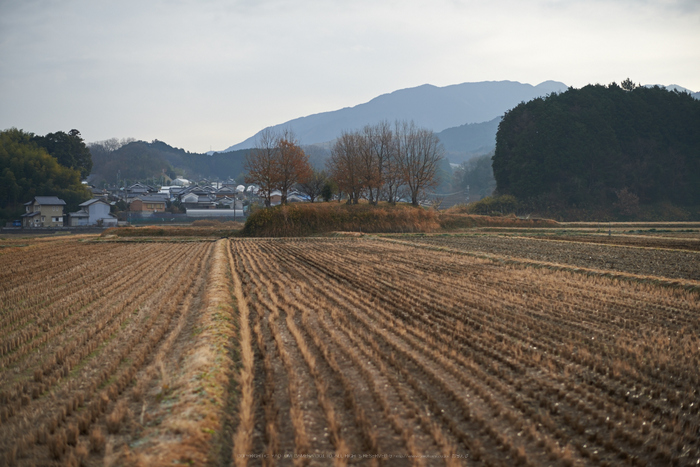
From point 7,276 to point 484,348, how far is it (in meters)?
13.6

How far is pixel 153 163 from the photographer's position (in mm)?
116938

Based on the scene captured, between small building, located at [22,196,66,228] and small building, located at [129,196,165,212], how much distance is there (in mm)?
11089

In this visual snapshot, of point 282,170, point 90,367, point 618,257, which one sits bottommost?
point 618,257

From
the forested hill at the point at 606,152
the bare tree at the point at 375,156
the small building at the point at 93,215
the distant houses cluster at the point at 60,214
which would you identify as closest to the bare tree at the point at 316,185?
the bare tree at the point at 375,156

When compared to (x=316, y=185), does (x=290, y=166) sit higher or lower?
higher

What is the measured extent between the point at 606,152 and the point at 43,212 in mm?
71542

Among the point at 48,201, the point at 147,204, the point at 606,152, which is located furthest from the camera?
the point at 147,204

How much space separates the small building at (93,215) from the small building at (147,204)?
320 inches

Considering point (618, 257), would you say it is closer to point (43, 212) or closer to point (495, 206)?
point (495, 206)

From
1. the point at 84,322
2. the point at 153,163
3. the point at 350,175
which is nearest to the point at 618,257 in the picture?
the point at 84,322

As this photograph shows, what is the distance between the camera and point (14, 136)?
203 feet

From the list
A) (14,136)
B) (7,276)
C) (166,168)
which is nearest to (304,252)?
(7,276)

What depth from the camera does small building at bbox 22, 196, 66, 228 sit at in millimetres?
51844

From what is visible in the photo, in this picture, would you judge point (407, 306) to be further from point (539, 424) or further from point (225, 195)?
point (225, 195)
